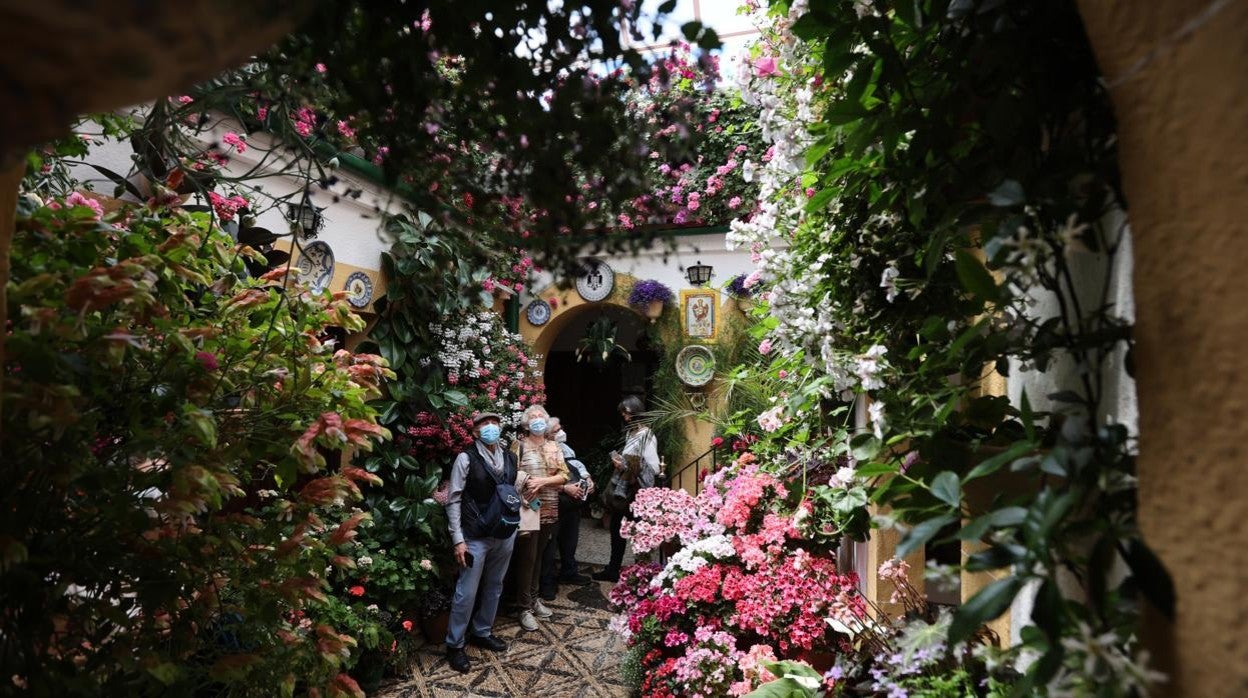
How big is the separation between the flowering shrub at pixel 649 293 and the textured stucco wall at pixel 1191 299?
20.1ft

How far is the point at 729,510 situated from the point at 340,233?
3.34m

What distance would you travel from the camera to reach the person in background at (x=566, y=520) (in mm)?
5449

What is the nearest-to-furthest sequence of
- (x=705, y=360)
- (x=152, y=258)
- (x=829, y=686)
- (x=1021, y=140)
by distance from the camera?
(x=1021, y=140) → (x=152, y=258) → (x=829, y=686) → (x=705, y=360)

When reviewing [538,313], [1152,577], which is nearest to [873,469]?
[1152,577]

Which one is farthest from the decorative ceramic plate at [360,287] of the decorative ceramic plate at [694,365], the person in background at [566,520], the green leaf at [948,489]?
the green leaf at [948,489]

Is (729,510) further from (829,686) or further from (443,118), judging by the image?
Result: (443,118)

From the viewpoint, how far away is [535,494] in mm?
4949

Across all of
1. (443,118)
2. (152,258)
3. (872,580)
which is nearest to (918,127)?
(443,118)

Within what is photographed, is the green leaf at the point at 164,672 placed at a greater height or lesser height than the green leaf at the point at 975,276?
lesser

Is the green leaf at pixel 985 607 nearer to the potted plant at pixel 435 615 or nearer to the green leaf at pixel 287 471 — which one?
the green leaf at pixel 287 471

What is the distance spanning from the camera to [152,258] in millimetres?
1377

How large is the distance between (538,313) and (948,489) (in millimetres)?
6562

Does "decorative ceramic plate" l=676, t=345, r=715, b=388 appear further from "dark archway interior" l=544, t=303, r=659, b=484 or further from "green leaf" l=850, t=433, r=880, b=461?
"green leaf" l=850, t=433, r=880, b=461

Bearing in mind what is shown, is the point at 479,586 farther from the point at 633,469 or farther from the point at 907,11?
the point at 907,11
